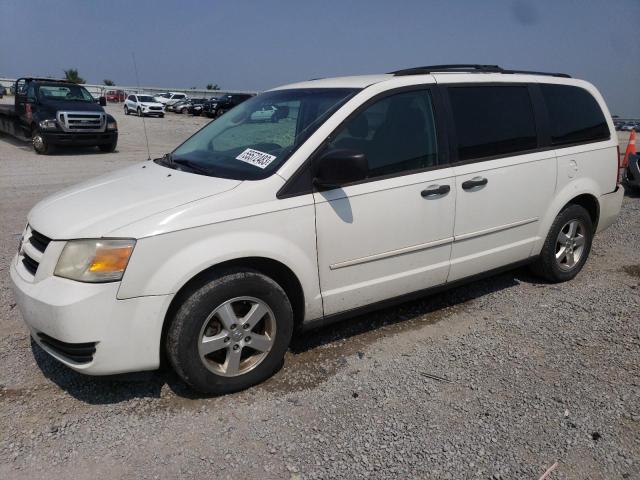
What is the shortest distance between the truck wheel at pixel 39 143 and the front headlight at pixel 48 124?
0.25m

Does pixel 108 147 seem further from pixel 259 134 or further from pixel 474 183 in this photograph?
pixel 474 183

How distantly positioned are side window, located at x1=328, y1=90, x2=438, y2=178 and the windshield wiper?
811 mm

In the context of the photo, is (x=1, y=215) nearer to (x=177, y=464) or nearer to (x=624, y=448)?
(x=177, y=464)

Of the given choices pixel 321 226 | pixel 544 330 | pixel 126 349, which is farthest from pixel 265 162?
pixel 544 330

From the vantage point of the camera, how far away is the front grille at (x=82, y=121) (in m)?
14.0

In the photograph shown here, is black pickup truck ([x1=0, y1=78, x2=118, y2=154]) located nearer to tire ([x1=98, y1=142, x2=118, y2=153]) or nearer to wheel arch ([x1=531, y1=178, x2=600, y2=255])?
tire ([x1=98, y1=142, x2=118, y2=153])

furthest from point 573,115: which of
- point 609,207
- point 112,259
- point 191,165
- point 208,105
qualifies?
point 208,105

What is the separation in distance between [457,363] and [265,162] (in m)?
1.79

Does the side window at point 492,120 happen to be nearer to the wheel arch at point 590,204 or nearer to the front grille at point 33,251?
the wheel arch at point 590,204

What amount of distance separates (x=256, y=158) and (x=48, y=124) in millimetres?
12894

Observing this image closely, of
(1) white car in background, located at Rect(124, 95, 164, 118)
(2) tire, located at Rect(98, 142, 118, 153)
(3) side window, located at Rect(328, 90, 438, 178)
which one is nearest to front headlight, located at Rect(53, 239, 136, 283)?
(3) side window, located at Rect(328, 90, 438, 178)

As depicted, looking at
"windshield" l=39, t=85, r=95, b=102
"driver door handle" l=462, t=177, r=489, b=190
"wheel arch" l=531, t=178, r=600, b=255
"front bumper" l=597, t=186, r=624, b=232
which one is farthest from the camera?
"windshield" l=39, t=85, r=95, b=102

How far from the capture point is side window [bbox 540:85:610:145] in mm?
4406

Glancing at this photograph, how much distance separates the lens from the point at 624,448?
2.63 m
